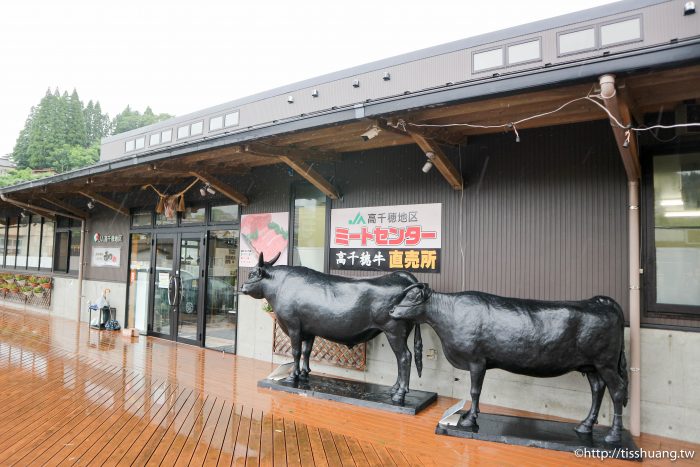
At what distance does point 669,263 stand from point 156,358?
628cm

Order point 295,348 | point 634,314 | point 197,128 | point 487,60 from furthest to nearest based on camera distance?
point 197,128, point 487,60, point 295,348, point 634,314

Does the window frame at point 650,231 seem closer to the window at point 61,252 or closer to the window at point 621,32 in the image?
the window at point 621,32

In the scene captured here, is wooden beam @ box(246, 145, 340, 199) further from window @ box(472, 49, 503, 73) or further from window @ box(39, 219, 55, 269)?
window @ box(39, 219, 55, 269)

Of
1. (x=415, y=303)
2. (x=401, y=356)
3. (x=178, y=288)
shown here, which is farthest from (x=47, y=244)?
(x=415, y=303)

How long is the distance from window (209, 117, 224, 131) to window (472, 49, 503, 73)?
5666 mm

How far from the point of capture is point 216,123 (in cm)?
968

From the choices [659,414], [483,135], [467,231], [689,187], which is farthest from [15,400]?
[689,187]

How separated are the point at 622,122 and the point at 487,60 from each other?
3.54 metres

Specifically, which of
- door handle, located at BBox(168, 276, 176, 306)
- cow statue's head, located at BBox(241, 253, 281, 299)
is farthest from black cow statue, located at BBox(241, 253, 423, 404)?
door handle, located at BBox(168, 276, 176, 306)

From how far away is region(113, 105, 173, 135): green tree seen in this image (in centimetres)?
3841

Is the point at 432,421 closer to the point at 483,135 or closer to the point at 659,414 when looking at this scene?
the point at 659,414

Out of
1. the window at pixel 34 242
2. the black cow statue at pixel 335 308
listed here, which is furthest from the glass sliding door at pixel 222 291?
the window at pixel 34 242

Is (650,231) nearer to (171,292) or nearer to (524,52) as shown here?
(524,52)

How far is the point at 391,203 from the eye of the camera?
5.25 m
